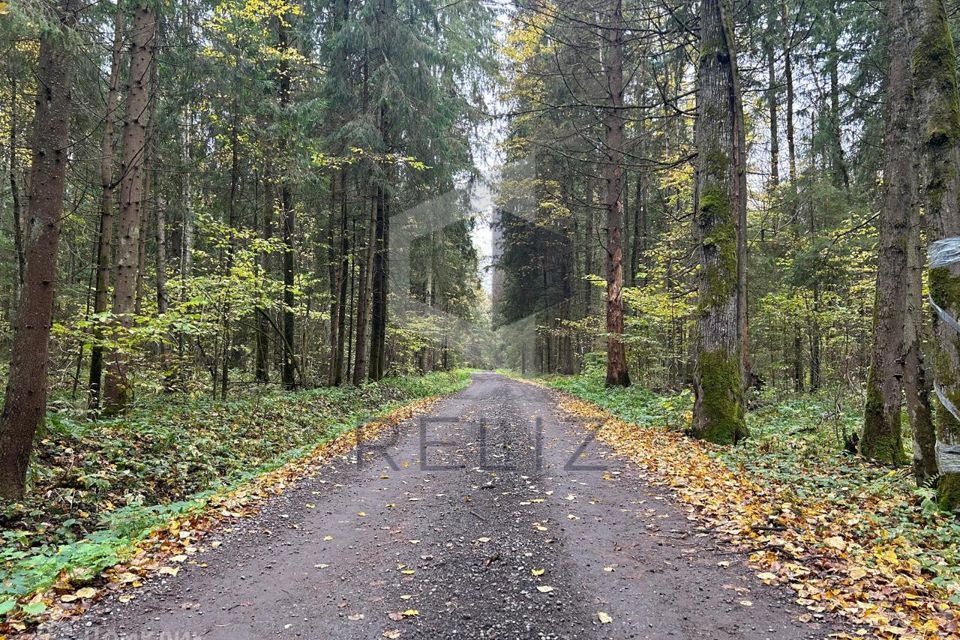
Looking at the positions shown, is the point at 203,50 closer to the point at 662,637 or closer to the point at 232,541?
the point at 232,541

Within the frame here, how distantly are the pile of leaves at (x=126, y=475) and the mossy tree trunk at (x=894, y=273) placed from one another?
749 centimetres

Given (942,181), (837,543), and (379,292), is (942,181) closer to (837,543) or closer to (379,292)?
(837,543)

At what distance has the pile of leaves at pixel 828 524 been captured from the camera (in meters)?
2.94

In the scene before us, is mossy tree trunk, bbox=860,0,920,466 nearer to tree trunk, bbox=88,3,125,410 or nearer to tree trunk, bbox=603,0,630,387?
tree trunk, bbox=603,0,630,387

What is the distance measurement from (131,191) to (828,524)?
10.8 meters

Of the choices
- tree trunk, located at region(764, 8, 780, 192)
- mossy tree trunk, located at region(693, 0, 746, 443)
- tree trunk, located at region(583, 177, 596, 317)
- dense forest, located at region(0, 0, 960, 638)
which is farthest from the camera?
tree trunk, located at region(583, 177, 596, 317)

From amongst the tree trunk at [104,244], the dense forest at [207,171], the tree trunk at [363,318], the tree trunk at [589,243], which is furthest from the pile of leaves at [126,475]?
the tree trunk at [589,243]

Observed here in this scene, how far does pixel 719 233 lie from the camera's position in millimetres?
7582

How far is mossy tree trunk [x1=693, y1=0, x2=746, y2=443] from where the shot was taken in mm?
7508

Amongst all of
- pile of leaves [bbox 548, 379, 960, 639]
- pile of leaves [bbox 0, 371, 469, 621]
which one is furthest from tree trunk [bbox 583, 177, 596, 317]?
pile of leaves [bbox 0, 371, 469, 621]

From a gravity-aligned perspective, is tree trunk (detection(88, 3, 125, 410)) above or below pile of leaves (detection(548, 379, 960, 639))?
above

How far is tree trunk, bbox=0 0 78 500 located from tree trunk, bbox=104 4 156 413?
3109 mm

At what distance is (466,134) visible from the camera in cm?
1925

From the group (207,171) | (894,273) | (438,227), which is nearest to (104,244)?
(207,171)
